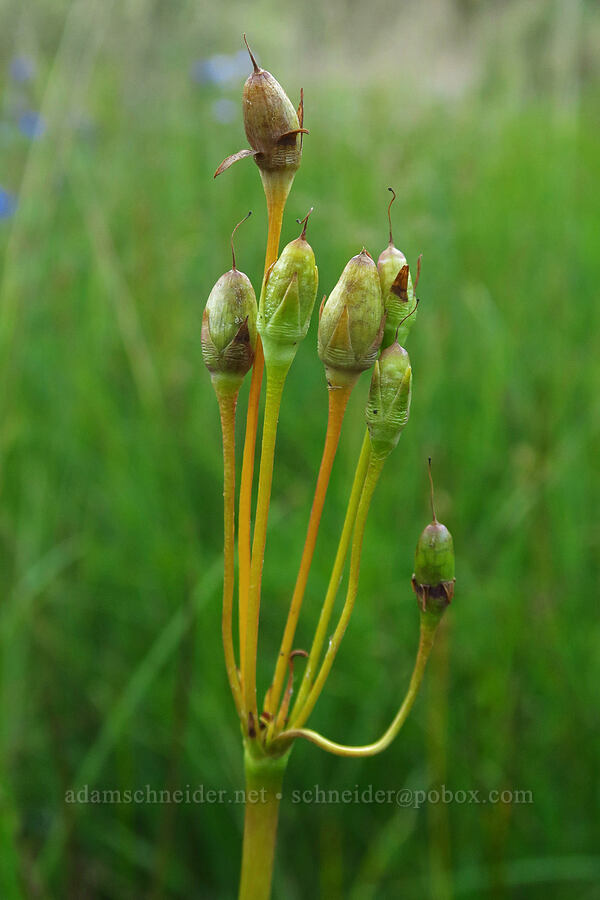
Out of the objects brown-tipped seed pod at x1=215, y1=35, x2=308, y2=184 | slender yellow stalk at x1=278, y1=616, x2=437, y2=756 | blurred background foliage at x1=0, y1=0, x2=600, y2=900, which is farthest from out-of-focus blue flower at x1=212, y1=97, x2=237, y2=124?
slender yellow stalk at x1=278, y1=616, x2=437, y2=756

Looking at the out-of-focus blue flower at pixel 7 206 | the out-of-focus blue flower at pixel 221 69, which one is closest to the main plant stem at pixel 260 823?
the out-of-focus blue flower at pixel 7 206

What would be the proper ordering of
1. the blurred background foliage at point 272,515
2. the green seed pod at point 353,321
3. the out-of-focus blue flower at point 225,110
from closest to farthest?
the green seed pod at point 353,321 < the blurred background foliage at point 272,515 < the out-of-focus blue flower at point 225,110

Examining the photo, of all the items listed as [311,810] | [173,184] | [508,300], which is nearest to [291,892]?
[311,810]

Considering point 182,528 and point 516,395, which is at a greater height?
point 516,395

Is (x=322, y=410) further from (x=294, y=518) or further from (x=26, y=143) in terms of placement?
(x=26, y=143)

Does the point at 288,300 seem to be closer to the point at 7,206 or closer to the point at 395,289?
the point at 395,289

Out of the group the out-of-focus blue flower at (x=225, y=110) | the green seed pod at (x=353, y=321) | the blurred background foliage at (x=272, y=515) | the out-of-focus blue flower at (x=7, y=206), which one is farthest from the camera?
the out-of-focus blue flower at (x=225, y=110)

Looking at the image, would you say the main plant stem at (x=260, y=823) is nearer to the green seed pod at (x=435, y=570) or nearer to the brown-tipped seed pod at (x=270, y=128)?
the green seed pod at (x=435, y=570)

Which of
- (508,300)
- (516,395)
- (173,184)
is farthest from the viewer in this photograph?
(173,184)
